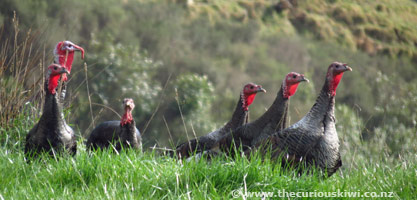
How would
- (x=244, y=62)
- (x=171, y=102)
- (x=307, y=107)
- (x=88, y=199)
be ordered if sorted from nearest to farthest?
(x=88, y=199) < (x=307, y=107) < (x=171, y=102) < (x=244, y=62)

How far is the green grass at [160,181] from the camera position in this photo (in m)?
3.34

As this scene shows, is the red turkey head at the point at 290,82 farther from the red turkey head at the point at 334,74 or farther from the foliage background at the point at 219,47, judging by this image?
A: the foliage background at the point at 219,47

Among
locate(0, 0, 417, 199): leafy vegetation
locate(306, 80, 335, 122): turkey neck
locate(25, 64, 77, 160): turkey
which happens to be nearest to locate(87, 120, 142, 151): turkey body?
locate(25, 64, 77, 160): turkey

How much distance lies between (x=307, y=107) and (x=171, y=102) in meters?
2.59

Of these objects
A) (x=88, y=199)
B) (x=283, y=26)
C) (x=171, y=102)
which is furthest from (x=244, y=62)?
(x=88, y=199)

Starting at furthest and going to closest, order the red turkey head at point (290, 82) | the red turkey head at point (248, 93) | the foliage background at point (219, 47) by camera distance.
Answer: the foliage background at point (219, 47)
the red turkey head at point (248, 93)
the red turkey head at point (290, 82)

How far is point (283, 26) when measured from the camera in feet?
39.2

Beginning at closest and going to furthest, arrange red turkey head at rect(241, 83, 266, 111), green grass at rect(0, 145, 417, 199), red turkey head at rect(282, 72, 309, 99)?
1. green grass at rect(0, 145, 417, 199)
2. red turkey head at rect(282, 72, 309, 99)
3. red turkey head at rect(241, 83, 266, 111)

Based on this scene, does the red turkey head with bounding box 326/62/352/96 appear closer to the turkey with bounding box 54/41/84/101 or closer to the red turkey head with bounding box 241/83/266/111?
the red turkey head with bounding box 241/83/266/111

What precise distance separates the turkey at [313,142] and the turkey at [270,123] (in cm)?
46

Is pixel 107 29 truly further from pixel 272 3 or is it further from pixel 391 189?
pixel 391 189

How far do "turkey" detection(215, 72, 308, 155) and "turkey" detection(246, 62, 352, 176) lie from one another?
461 mm

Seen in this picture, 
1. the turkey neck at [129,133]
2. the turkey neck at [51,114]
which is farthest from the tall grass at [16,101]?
the turkey neck at [129,133]

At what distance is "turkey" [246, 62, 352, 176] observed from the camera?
4.19 metres
